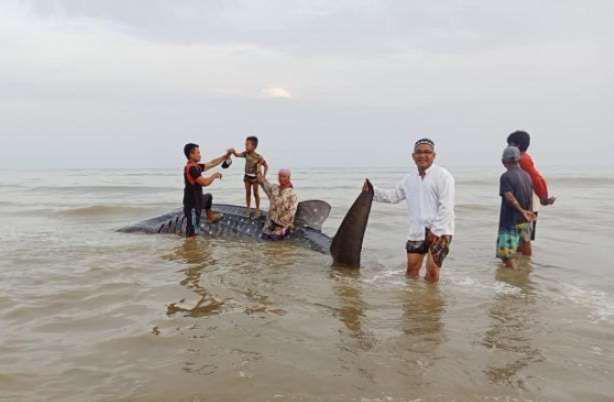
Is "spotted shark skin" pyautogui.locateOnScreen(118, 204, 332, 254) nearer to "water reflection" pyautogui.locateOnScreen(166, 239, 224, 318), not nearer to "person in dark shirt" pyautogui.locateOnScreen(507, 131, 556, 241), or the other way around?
"water reflection" pyautogui.locateOnScreen(166, 239, 224, 318)

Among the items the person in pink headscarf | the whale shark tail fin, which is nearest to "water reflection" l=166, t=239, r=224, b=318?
the person in pink headscarf

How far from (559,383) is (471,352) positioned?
68 centimetres

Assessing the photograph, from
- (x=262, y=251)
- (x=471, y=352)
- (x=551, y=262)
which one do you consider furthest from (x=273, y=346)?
(x=551, y=262)

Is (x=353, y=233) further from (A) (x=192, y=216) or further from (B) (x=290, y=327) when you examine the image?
(A) (x=192, y=216)

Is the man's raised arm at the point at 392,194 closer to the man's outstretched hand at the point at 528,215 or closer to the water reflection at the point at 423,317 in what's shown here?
the water reflection at the point at 423,317

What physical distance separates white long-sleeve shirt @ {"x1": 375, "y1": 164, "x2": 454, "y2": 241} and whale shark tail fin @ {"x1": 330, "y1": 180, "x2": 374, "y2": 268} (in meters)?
0.59

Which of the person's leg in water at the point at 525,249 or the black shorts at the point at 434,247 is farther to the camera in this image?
the person's leg in water at the point at 525,249

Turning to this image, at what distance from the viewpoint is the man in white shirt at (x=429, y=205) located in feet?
17.7

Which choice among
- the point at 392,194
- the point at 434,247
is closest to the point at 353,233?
the point at 392,194

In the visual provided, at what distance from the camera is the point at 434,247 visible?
5.57 metres

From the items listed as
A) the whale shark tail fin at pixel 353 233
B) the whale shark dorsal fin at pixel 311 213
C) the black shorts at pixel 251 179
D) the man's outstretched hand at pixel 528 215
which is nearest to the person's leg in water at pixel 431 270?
the whale shark tail fin at pixel 353 233

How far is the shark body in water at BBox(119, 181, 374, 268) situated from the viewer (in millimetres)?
6734

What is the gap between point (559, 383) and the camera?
3.41m

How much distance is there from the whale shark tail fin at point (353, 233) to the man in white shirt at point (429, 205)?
1.96 ft
